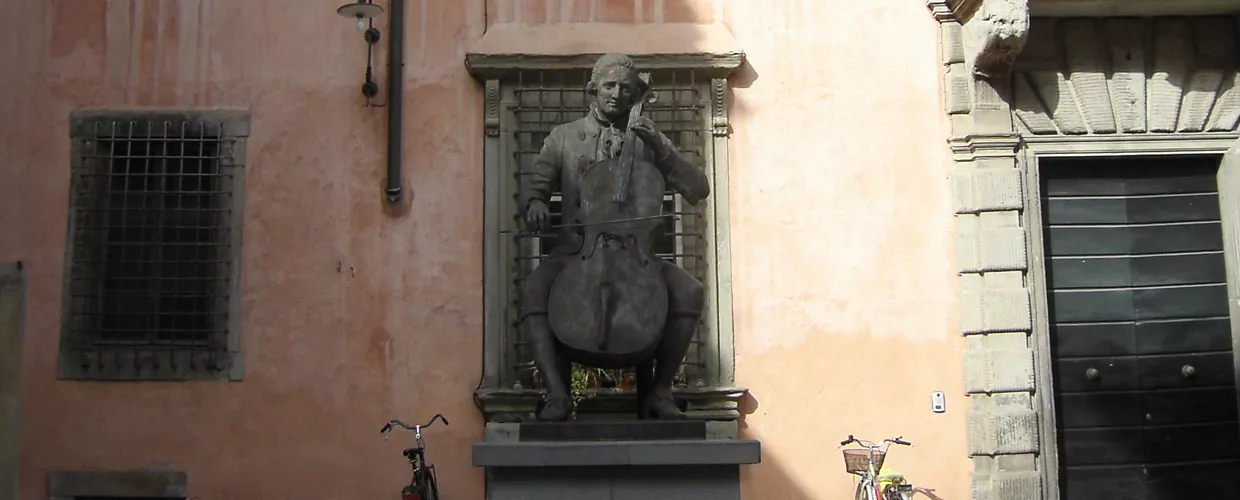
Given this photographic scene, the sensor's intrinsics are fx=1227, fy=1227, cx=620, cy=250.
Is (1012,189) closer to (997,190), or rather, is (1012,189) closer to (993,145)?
(997,190)

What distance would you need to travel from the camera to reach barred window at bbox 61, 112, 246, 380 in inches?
305

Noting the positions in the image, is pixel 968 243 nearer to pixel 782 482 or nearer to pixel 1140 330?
pixel 1140 330

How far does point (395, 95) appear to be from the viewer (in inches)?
313

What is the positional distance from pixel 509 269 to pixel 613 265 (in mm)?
2695

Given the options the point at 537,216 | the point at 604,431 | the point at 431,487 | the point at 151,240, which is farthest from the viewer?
the point at 151,240

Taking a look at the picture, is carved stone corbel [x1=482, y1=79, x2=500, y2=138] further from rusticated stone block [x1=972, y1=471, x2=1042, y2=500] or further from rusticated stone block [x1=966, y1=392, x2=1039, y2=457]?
rusticated stone block [x1=972, y1=471, x2=1042, y2=500]

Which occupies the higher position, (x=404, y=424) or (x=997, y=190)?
(x=997, y=190)

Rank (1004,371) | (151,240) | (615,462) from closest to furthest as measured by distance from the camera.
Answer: (615,462) → (1004,371) → (151,240)

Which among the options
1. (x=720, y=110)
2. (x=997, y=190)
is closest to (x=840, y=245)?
(x=997, y=190)

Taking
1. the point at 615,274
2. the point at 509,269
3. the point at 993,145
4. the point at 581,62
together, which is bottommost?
the point at 615,274

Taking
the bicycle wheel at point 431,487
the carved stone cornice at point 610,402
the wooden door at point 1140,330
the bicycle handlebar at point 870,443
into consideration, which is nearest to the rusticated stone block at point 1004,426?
the wooden door at point 1140,330

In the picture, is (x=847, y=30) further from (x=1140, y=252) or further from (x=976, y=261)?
(x=1140, y=252)

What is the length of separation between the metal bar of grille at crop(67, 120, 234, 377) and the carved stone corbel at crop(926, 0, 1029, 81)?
4830 millimetres

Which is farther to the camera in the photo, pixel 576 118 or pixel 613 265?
pixel 576 118
